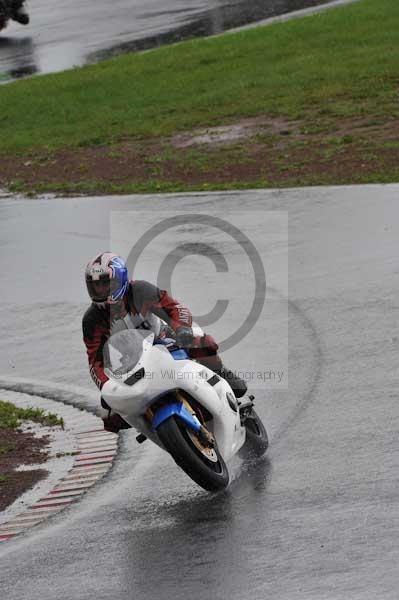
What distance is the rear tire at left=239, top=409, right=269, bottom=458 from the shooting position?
9320 millimetres

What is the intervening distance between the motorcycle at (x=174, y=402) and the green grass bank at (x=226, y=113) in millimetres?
10541

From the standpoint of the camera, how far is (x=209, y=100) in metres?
26.4

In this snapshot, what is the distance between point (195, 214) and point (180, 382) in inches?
393

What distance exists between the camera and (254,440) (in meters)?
9.32

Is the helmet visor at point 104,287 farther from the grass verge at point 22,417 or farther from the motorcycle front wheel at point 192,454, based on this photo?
the grass verge at point 22,417

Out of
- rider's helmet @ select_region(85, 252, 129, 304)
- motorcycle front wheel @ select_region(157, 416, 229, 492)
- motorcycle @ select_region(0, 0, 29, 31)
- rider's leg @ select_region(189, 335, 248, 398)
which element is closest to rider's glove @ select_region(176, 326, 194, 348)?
rider's leg @ select_region(189, 335, 248, 398)

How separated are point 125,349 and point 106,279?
1.77ft

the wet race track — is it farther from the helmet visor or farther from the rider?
the helmet visor

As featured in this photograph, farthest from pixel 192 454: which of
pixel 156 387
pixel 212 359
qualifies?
pixel 212 359

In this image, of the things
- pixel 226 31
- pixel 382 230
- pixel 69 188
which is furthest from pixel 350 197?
pixel 226 31

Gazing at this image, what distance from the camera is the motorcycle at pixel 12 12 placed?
129 ft

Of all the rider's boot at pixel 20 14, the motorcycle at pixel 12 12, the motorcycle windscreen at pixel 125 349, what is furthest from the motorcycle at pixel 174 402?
the rider's boot at pixel 20 14

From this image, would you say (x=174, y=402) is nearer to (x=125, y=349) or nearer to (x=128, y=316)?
(x=125, y=349)

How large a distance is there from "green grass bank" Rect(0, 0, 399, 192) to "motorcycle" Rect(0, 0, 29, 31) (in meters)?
8.73
